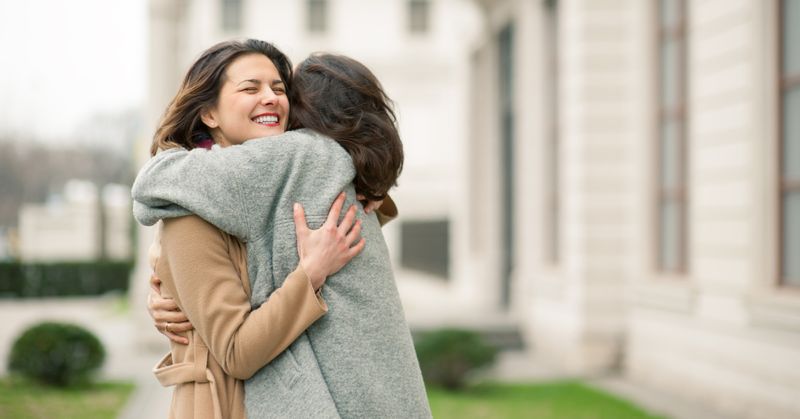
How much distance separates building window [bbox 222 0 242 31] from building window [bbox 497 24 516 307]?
19.6 meters

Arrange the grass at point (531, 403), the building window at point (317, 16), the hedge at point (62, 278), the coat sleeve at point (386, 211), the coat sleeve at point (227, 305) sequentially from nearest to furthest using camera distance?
the coat sleeve at point (227, 305) → the coat sleeve at point (386, 211) → the grass at point (531, 403) → the hedge at point (62, 278) → the building window at point (317, 16)

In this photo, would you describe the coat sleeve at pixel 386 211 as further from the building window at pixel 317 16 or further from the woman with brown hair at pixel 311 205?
the building window at pixel 317 16

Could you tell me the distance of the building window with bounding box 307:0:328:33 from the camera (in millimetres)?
34375

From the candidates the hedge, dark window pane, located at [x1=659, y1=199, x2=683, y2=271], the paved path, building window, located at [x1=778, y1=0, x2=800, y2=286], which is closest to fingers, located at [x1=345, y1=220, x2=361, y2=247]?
building window, located at [x1=778, y1=0, x2=800, y2=286]

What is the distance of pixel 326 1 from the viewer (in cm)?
3472

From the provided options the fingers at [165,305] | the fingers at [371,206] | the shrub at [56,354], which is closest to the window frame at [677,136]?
the shrub at [56,354]

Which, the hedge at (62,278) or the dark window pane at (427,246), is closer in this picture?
the dark window pane at (427,246)

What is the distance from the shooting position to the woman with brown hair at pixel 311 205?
6.97 ft

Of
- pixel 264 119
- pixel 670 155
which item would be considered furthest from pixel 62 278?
pixel 264 119

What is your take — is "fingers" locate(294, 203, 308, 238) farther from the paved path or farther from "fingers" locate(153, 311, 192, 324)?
the paved path

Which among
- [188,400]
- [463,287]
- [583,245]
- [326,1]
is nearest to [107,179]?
[326,1]

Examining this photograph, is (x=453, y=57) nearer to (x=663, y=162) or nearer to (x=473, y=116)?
(x=473, y=116)

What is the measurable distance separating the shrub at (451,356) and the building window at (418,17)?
27646mm

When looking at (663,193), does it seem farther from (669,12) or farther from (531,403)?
(531,403)
